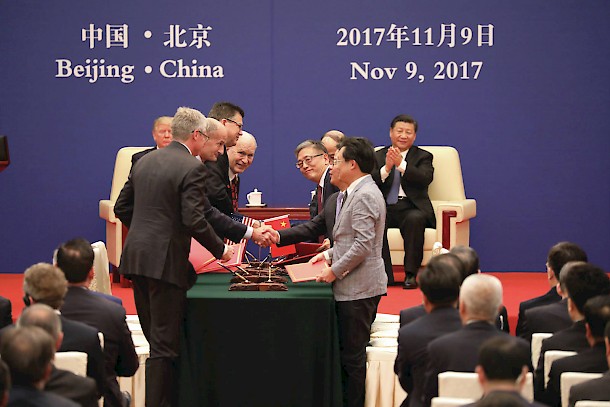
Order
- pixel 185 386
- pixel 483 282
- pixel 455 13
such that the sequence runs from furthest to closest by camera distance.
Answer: pixel 455 13 → pixel 185 386 → pixel 483 282

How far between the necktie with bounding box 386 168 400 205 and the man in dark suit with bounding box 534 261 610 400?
174 inches

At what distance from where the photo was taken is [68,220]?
9898 millimetres

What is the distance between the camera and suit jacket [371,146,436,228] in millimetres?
8797

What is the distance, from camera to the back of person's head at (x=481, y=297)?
3801 millimetres

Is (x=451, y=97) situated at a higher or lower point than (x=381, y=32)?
lower

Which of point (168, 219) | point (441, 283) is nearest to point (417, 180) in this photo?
point (168, 219)

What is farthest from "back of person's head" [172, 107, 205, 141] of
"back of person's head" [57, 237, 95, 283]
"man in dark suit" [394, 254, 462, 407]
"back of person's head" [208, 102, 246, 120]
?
"back of person's head" [208, 102, 246, 120]

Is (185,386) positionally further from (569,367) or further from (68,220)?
(68,220)

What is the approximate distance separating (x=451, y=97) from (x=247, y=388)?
5.12 m

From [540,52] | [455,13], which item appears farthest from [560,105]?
[455,13]

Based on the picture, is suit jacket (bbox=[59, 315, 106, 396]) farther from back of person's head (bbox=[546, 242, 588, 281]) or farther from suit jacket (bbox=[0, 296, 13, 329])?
back of person's head (bbox=[546, 242, 588, 281])

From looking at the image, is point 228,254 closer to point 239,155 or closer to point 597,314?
point 239,155

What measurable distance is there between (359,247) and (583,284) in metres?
1.22

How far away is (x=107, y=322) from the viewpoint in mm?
4484
